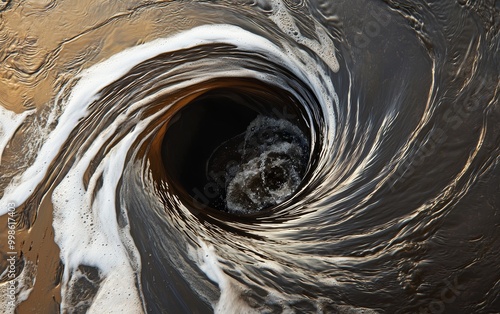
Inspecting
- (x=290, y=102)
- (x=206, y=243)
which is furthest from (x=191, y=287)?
(x=290, y=102)

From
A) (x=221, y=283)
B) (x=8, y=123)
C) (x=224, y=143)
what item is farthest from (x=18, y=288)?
(x=224, y=143)

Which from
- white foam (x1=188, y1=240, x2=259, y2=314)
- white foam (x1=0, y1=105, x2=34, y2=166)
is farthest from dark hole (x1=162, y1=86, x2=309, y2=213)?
white foam (x1=0, y1=105, x2=34, y2=166)

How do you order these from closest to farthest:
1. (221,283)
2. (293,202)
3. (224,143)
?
(221,283)
(293,202)
(224,143)

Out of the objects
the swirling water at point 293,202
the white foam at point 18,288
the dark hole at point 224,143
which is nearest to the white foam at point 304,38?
the swirling water at point 293,202

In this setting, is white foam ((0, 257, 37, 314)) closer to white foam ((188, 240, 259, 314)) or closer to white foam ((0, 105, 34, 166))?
white foam ((0, 105, 34, 166))

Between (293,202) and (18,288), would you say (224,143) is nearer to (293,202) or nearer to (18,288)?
(293,202)

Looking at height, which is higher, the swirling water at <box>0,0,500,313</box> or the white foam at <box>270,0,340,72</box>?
the white foam at <box>270,0,340,72</box>

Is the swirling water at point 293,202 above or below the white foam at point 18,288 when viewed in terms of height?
above

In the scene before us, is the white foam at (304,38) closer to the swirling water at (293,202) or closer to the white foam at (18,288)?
the swirling water at (293,202)

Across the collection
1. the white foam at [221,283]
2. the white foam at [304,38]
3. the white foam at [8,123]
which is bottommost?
the white foam at [221,283]
